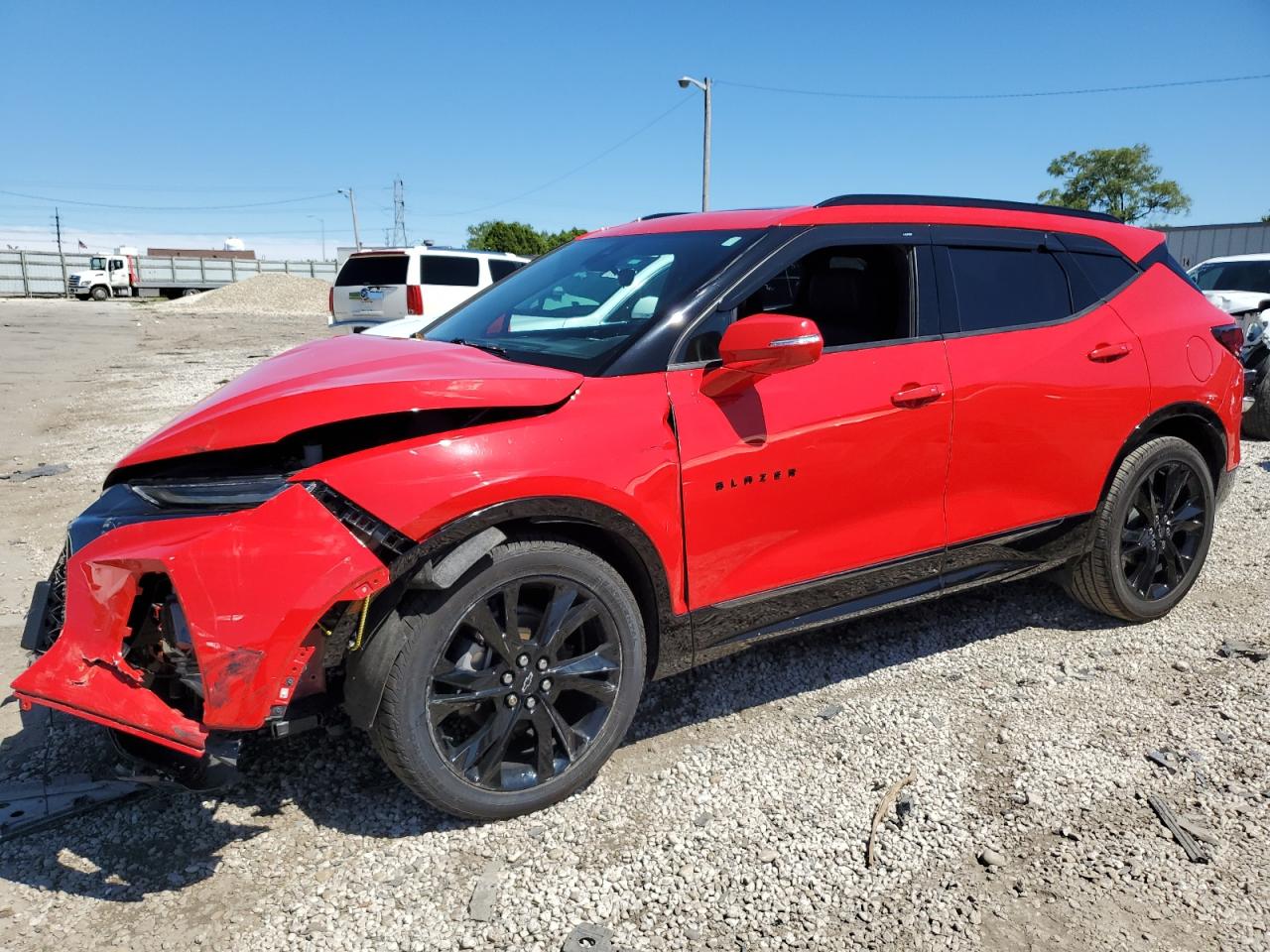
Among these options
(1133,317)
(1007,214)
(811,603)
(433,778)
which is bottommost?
(433,778)

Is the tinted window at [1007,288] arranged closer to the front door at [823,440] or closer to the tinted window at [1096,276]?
the tinted window at [1096,276]

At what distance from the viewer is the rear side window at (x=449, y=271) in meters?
14.8

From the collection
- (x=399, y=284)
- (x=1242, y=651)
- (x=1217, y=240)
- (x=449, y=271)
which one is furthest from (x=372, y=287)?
(x=1217, y=240)

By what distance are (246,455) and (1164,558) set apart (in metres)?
3.96

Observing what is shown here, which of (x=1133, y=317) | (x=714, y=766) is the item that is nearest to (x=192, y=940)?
(x=714, y=766)

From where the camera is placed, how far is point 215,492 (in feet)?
7.40

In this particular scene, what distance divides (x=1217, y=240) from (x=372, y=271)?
32.4 m

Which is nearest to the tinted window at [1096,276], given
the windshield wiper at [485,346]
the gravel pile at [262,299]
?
the windshield wiper at [485,346]

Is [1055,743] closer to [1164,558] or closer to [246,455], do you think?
[1164,558]

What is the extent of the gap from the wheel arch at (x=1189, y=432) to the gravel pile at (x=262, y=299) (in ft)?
137

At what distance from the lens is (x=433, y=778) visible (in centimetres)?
247

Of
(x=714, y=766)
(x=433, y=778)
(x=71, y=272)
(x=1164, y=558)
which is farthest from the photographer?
(x=71, y=272)

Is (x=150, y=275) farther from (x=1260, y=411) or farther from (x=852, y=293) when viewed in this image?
(x=852, y=293)

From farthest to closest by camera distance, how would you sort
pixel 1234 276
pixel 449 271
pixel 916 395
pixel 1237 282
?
1. pixel 449 271
2. pixel 1234 276
3. pixel 1237 282
4. pixel 916 395
